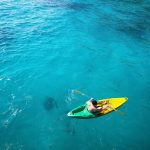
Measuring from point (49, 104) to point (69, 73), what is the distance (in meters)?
5.34

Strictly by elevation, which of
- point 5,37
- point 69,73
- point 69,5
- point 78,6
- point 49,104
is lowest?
point 49,104

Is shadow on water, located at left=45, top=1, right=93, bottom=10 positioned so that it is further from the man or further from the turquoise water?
the man

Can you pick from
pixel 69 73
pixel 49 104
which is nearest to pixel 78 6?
pixel 69 73

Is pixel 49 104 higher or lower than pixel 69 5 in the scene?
lower

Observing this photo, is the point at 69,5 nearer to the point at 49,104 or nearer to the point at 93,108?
the point at 49,104

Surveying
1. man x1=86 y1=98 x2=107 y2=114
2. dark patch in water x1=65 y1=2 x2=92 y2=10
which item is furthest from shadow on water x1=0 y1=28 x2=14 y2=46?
man x1=86 y1=98 x2=107 y2=114

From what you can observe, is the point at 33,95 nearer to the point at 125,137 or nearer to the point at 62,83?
the point at 62,83

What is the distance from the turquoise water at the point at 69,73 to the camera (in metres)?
18.2

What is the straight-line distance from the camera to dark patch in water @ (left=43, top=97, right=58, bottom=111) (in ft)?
67.6

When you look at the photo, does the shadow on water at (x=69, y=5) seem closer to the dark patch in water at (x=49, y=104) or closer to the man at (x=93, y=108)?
the dark patch in water at (x=49, y=104)

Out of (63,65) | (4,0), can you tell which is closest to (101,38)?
(63,65)

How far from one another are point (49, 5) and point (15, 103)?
26.0 meters

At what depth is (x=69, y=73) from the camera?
24.9 m

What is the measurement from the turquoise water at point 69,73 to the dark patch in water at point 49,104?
8 cm
